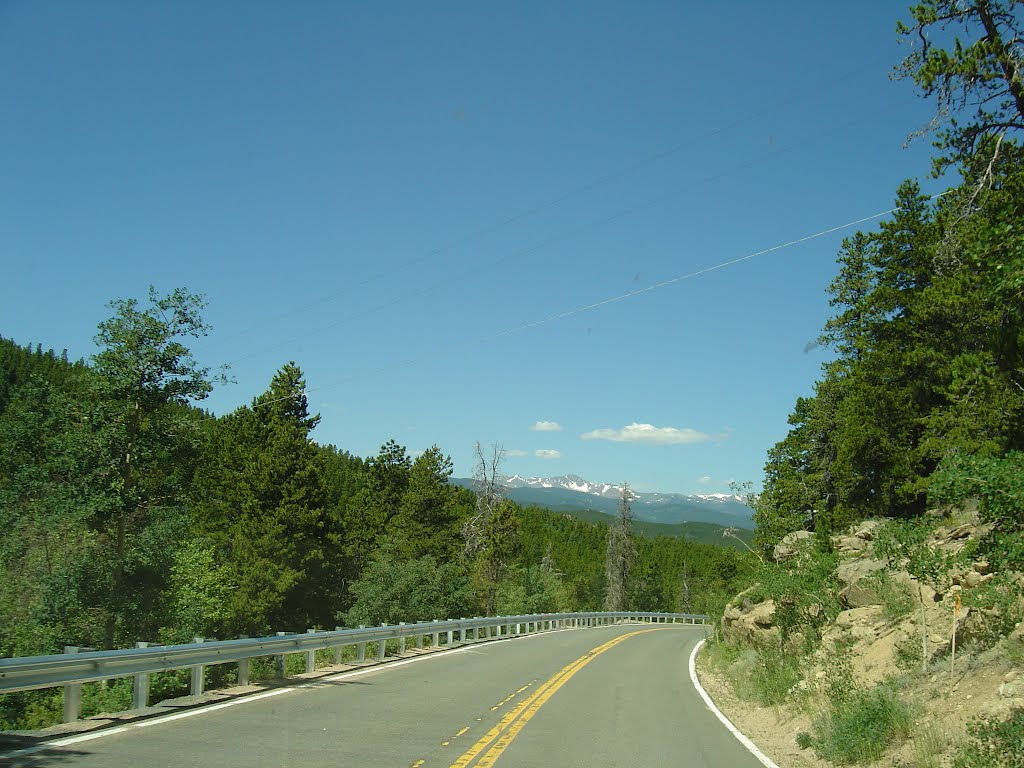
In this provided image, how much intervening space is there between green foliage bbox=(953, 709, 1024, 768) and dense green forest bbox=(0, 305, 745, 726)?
20.3m

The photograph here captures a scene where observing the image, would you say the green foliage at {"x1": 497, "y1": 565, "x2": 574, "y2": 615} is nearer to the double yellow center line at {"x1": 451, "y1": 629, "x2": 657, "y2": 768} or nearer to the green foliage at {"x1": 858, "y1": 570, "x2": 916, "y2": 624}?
the double yellow center line at {"x1": 451, "y1": 629, "x2": 657, "y2": 768}

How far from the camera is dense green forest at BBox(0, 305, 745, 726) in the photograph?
27.0 meters

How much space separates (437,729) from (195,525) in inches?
1785

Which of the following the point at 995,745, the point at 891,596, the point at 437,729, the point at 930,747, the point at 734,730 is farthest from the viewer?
the point at 891,596

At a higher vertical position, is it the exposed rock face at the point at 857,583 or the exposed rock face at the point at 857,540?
the exposed rock face at the point at 857,540

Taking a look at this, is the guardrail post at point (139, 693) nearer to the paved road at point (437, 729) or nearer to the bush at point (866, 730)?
the paved road at point (437, 729)

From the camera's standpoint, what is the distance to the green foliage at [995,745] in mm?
6995

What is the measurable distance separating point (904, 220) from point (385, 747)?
27201 mm

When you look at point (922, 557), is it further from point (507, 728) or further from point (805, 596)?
point (805, 596)

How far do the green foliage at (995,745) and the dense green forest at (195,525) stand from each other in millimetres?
20344

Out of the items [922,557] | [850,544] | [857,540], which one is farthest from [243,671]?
[857,540]

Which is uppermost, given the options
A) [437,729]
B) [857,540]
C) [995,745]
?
[857,540]

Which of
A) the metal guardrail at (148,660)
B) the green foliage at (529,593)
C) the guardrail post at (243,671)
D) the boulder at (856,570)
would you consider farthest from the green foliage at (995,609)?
the green foliage at (529,593)

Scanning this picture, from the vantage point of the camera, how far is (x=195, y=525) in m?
51.2
